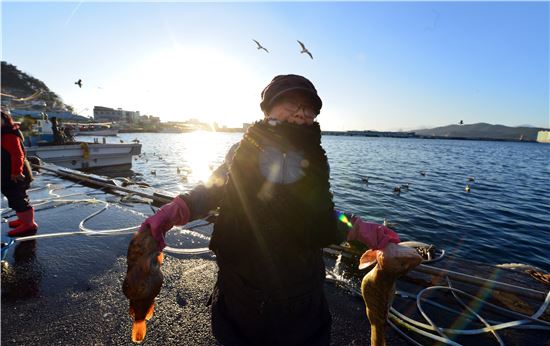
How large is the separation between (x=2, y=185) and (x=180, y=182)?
15.6 meters

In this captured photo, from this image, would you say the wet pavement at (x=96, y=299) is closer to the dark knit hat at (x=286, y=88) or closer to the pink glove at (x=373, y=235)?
the pink glove at (x=373, y=235)

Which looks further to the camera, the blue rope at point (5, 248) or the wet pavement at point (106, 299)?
the blue rope at point (5, 248)

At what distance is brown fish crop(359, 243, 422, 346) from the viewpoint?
1688 millimetres

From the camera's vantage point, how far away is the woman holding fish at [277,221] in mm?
1689

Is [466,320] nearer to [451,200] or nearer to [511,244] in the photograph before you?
[511,244]

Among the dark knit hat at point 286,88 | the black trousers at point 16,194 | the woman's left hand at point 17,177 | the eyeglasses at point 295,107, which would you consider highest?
the dark knit hat at point 286,88

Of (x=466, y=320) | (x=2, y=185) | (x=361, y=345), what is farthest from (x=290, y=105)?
(x=2, y=185)

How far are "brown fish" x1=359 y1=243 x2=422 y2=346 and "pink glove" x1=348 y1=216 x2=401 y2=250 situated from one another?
4 centimetres

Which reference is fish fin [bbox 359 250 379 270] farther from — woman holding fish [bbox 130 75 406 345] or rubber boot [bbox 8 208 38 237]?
rubber boot [bbox 8 208 38 237]

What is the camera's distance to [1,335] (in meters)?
3.05

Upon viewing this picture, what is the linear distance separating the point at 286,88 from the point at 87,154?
24994mm

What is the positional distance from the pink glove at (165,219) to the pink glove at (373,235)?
1141 millimetres

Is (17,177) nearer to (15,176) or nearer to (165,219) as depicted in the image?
(15,176)

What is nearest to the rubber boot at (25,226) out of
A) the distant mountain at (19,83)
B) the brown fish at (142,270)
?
the brown fish at (142,270)
